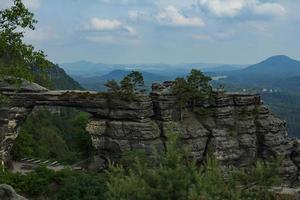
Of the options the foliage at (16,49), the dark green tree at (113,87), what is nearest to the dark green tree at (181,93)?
the dark green tree at (113,87)

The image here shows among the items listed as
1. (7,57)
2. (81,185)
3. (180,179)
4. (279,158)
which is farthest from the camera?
(81,185)

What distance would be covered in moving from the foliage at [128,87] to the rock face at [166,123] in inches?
22.9

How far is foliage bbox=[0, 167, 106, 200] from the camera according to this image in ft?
93.2

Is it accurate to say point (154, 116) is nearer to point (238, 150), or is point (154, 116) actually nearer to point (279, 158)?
point (238, 150)

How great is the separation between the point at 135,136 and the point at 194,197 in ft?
93.6

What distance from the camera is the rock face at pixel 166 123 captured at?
40.5 metres

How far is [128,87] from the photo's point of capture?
135 feet

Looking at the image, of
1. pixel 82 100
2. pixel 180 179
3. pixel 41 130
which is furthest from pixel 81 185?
pixel 41 130

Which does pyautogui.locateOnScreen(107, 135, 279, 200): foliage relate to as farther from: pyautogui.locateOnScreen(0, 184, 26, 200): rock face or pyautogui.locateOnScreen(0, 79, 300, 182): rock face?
pyautogui.locateOnScreen(0, 79, 300, 182): rock face

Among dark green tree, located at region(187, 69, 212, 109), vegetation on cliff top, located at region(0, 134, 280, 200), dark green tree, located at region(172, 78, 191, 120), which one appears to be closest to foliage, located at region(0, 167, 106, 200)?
dark green tree, located at region(172, 78, 191, 120)

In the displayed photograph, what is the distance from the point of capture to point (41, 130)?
70250mm

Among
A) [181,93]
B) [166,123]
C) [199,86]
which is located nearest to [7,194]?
[166,123]

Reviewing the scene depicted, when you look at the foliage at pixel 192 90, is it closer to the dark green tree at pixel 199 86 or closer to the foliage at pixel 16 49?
the dark green tree at pixel 199 86

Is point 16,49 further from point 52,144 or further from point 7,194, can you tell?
point 52,144
